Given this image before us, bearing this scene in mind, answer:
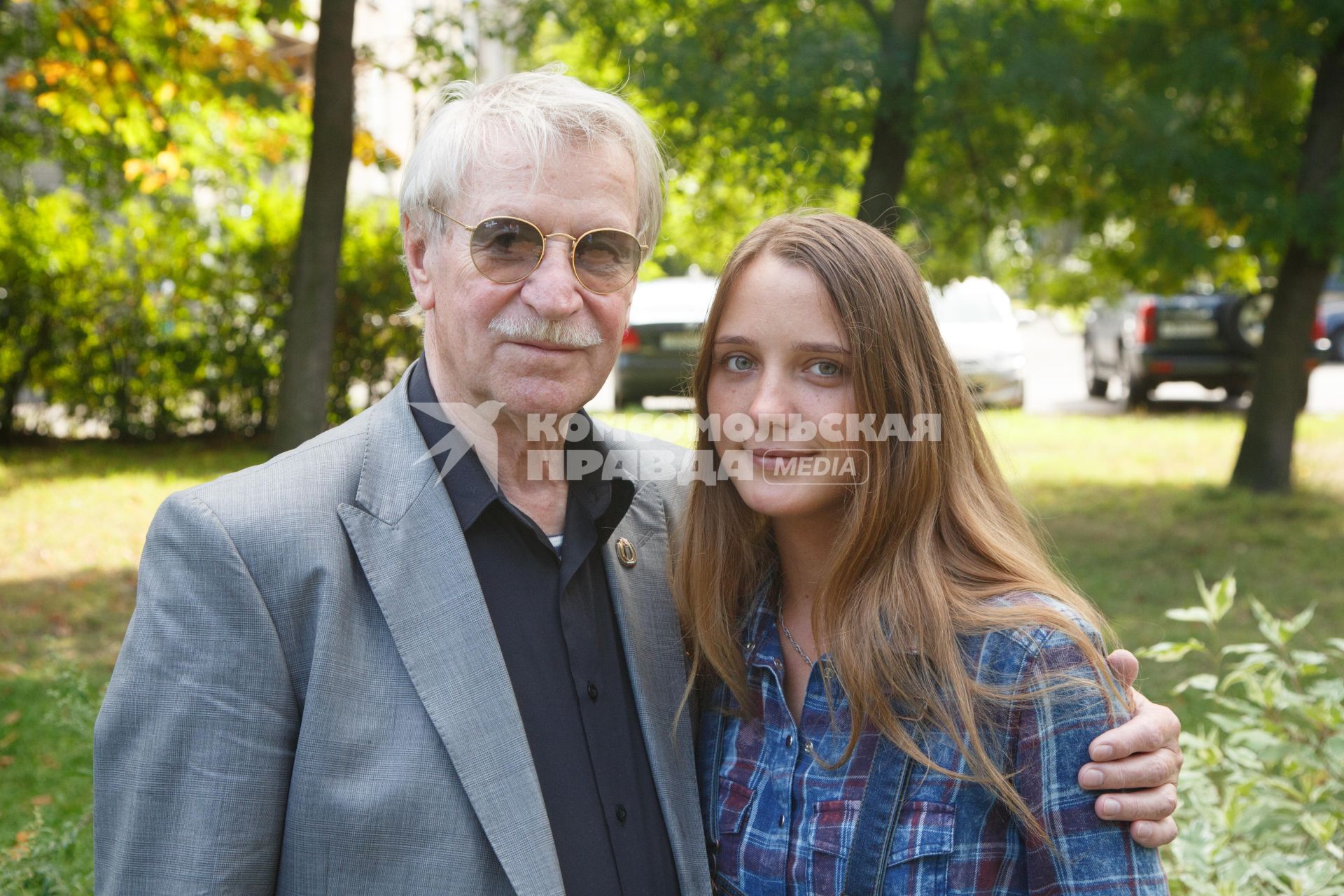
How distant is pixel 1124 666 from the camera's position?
203 centimetres

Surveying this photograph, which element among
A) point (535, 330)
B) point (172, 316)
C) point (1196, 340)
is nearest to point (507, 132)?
point (535, 330)

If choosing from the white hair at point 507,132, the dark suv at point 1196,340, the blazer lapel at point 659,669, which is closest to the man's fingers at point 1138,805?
the blazer lapel at point 659,669

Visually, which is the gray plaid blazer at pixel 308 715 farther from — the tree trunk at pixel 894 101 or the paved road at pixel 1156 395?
the paved road at pixel 1156 395

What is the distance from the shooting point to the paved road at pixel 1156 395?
16.1 metres

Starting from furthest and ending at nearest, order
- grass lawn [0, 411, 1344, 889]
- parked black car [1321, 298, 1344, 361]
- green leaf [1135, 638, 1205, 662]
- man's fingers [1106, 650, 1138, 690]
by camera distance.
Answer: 1. parked black car [1321, 298, 1344, 361]
2. grass lawn [0, 411, 1344, 889]
3. green leaf [1135, 638, 1205, 662]
4. man's fingers [1106, 650, 1138, 690]

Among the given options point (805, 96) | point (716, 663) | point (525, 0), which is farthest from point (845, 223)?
point (525, 0)

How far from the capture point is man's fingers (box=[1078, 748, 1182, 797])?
186 cm

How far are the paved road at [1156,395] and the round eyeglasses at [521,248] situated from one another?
1469cm

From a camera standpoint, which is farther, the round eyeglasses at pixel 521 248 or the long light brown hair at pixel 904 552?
the round eyeglasses at pixel 521 248

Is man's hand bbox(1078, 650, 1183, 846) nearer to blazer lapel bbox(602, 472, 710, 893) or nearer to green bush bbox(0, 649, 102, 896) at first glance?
blazer lapel bbox(602, 472, 710, 893)

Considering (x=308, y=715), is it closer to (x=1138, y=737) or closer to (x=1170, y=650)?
(x=1138, y=737)

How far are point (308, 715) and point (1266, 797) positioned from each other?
8.92ft

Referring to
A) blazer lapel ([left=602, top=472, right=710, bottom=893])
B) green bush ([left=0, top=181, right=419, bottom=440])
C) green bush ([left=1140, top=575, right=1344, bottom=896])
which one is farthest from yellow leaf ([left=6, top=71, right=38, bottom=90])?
green bush ([left=1140, top=575, right=1344, bottom=896])

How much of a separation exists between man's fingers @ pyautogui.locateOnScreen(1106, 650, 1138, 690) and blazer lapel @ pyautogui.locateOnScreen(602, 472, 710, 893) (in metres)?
0.77
